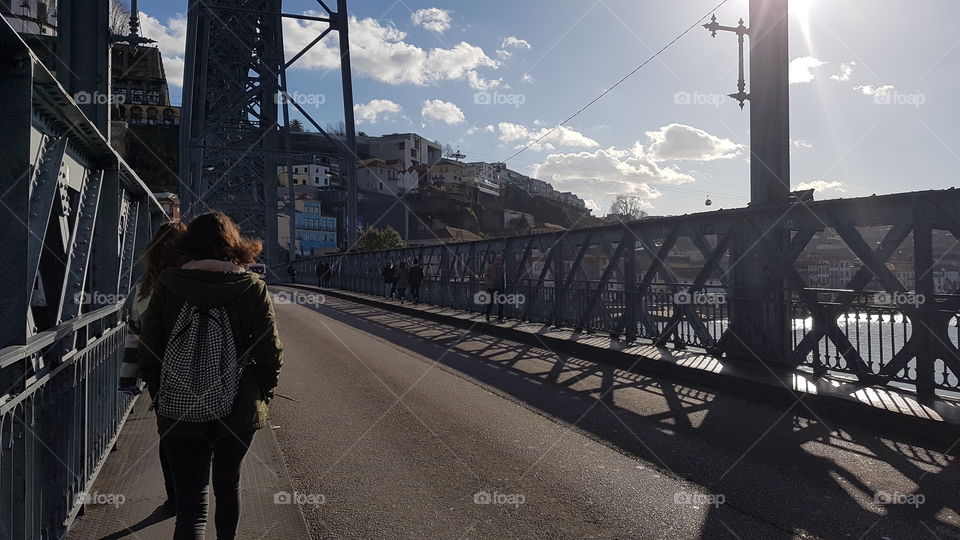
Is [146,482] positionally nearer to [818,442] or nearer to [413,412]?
[413,412]

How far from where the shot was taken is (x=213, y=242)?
3010mm

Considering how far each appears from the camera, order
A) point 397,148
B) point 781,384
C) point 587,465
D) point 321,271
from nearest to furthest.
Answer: point 587,465 → point 781,384 → point 321,271 → point 397,148

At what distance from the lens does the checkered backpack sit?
2826mm

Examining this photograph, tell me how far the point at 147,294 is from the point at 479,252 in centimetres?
1625

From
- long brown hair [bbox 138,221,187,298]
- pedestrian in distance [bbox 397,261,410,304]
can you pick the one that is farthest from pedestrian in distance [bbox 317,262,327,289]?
long brown hair [bbox 138,221,187,298]

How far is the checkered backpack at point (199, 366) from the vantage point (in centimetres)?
283

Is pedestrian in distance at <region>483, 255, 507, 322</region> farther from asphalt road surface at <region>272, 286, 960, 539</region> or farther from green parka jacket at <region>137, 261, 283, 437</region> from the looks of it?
green parka jacket at <region>137, 261, 283, 437</region>

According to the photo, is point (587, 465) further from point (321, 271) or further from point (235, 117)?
point (321, 271)

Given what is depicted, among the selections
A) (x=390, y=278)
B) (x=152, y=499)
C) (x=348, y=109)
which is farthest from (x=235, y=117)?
(x=152, y=499)

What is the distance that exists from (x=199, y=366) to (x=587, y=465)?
332cm

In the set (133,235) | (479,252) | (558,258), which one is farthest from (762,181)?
(479,252)

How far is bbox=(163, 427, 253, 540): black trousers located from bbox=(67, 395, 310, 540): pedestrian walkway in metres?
1.00

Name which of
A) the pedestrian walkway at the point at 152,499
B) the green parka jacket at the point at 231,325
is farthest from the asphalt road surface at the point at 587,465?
the green parka jacket at the point at 231,325

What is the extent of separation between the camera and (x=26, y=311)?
9.09ft
